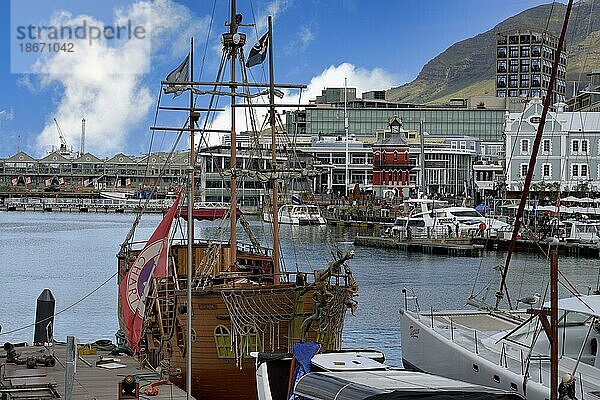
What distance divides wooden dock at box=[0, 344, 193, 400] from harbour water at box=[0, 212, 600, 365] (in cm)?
526

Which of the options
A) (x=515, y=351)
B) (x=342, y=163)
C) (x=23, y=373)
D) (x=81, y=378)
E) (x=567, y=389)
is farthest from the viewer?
(x=342, y=163)

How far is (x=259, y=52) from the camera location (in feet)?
113

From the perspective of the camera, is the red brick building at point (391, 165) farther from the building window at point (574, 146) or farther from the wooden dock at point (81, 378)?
the wooden dock at point (81, 378)

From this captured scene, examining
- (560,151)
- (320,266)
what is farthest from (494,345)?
(560,151)

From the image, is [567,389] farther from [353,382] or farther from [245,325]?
[245,325]

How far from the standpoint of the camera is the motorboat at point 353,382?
54.5 feet

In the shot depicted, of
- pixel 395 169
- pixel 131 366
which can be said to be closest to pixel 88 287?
pixel 131 366

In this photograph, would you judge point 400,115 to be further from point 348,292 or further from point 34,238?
point 348,292

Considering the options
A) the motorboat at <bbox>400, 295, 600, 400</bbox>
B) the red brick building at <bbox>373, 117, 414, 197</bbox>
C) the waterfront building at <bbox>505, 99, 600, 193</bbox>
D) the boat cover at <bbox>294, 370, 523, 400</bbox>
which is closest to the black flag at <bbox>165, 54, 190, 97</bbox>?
the motorboat at <bbox>400, 295, 600, 400</bbox>

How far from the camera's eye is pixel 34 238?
129 metres

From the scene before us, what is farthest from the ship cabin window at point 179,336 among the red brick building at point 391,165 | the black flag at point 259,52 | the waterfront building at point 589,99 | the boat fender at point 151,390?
the red brick building at point 391,165

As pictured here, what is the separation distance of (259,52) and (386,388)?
63.8ft

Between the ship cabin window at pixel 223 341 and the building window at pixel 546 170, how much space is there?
9715 cm

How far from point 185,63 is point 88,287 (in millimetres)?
36608
